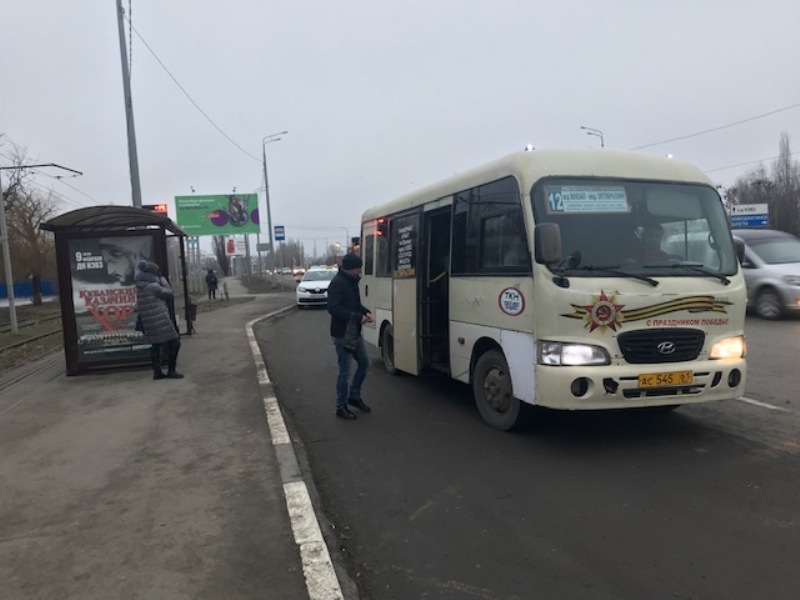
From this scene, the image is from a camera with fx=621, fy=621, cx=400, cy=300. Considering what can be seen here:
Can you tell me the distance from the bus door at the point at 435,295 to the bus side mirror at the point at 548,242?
244 centimetres

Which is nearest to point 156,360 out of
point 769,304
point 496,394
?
point 496,394

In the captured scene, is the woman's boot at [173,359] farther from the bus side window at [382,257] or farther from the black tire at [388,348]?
the bus side window at [382,257]

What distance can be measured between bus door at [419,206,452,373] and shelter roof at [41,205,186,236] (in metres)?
5.01

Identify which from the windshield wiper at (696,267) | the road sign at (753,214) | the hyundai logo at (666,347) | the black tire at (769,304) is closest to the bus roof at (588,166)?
→ the windshield wiper at (696,267)

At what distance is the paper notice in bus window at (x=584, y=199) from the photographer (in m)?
5.39

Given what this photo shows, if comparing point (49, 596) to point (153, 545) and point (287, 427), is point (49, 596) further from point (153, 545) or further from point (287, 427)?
point (287, 427)

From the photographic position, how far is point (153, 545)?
3.77 meters

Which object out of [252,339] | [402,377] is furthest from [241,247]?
[402,377]

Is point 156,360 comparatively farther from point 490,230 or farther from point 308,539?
point 308,539

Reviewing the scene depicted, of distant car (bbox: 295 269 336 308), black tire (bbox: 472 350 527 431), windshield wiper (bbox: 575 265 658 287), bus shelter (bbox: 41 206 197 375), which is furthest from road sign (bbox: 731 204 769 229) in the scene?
windshield wiper (bbox: 575 265 658 287)

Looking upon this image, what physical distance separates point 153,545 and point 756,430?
5222 millimetres

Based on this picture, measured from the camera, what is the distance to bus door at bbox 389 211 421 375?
7.70 m

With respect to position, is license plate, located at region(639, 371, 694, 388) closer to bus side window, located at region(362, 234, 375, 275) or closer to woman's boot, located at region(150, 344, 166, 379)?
bus side window, located at region(362, 234, 375, 275)

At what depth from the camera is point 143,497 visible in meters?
4.55
